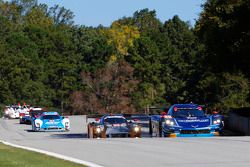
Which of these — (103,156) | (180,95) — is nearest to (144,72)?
(180,95)

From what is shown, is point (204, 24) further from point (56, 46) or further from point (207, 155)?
point (56, 46)

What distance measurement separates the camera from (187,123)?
29.1 metres

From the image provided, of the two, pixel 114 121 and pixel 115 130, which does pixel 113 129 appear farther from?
pixel 114 121

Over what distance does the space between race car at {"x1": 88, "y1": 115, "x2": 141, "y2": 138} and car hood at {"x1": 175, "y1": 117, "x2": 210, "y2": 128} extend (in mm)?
3019

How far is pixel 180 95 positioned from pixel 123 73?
11107 millimetres

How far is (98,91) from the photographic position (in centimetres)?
8831

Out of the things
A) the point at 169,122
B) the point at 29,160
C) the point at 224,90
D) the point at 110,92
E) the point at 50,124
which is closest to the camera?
the point at 29,160

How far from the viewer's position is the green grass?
50.9 feet

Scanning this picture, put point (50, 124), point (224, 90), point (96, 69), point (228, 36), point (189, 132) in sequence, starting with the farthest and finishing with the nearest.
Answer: point (96, 69)
point (224, 90)
point (50, 124)
point (228, 36)
point (189, 132)

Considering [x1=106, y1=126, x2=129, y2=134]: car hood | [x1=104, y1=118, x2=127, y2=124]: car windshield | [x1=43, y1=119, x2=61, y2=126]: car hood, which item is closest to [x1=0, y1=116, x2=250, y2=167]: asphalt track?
[x1=106, y1=126, x2=129, y2=134]: car hood

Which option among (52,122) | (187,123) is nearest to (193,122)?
(187,123)

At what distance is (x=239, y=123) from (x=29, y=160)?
22.2m

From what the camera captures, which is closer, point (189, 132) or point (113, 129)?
point (189, 132)

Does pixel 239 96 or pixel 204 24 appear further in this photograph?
pixel 239 96
